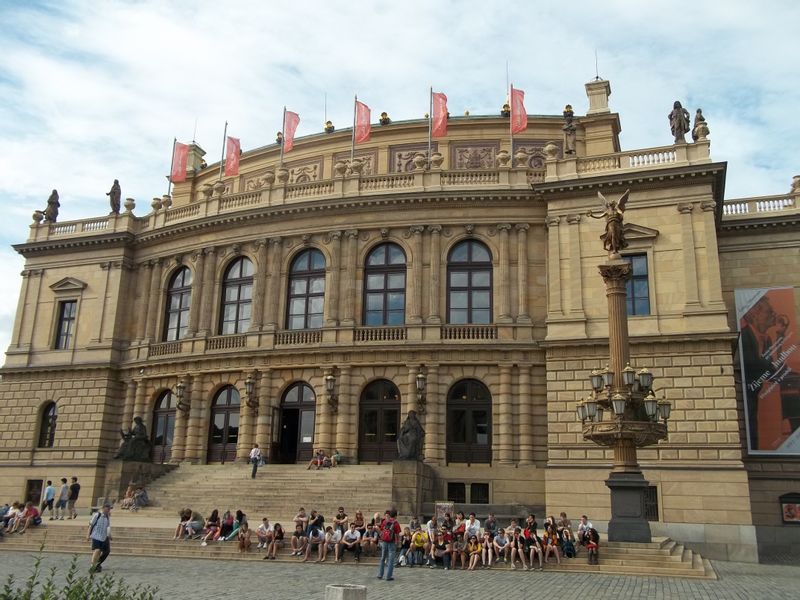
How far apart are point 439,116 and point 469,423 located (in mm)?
15877

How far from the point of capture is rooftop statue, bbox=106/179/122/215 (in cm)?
4347

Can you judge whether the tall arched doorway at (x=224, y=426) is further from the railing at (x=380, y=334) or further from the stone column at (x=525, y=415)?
the stone column at (x=525, y=415)

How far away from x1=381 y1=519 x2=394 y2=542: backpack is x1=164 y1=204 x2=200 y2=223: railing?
87.3ft

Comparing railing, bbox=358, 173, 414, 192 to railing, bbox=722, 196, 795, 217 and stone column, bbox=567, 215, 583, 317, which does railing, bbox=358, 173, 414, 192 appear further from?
railing, bbox=722, 196, 795, 217

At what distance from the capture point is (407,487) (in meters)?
27.9

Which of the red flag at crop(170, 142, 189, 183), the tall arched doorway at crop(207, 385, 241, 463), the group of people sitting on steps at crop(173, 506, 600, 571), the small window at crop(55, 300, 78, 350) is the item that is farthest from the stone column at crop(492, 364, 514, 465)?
the small window at crop(55, 300, 78, 350)

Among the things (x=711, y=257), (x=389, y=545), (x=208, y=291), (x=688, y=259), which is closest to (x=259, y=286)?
(x=208, y=291)

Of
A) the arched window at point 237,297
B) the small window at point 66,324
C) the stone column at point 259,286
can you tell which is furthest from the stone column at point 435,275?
the small window at point 66,324

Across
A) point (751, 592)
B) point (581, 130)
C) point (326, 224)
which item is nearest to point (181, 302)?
point (326, 224)

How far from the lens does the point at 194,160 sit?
5103cm

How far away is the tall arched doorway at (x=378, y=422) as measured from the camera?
34.1 m

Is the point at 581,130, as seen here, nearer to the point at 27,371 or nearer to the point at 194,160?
the point at 194,160

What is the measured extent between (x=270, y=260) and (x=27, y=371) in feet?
51.5

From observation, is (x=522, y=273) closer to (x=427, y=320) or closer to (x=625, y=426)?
(x=427, y=320)
